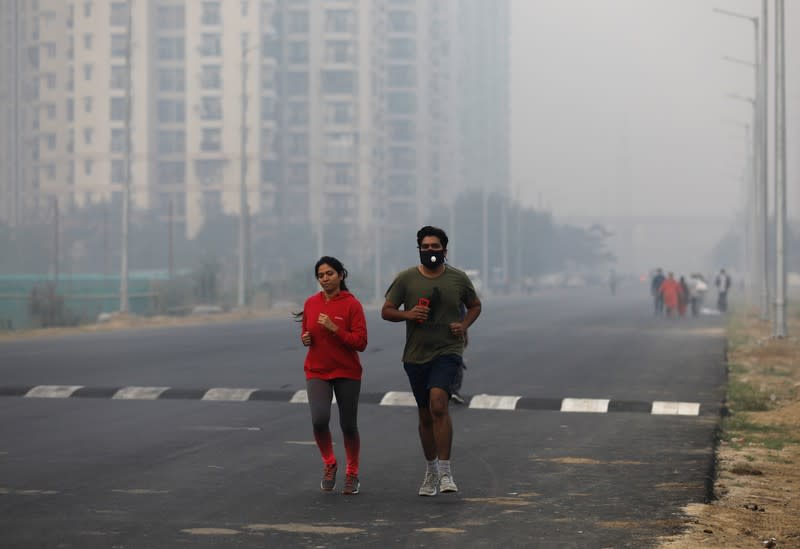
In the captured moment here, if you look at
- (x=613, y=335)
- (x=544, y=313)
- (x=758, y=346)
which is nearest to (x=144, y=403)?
(x=758, y=346)

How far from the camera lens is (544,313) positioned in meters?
58.1

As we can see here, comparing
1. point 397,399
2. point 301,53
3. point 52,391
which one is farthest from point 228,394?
point 301,53

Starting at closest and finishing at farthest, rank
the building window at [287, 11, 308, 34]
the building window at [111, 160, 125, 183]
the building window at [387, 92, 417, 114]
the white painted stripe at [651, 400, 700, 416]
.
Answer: the white painted stripe at [651, 400, 700, 416] → the building window at [111, 160, 125, 183] → the building window at [287, 11, 308, 34] → the building window at [387, 92, 417, 114]

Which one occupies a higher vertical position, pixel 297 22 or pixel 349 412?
pixel 297 22

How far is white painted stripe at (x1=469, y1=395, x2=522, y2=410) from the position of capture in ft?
57.2

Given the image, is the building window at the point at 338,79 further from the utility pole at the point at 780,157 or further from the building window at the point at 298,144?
the utility pole at the point at 780,157

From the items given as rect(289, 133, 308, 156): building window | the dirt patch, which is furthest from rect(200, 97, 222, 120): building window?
the dirt patch

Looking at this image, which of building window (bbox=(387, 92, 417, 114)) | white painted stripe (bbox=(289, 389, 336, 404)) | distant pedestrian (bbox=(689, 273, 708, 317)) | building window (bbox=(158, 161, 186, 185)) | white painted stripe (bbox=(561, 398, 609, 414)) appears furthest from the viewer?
building window (bbox=(387, 92, 417, 114))

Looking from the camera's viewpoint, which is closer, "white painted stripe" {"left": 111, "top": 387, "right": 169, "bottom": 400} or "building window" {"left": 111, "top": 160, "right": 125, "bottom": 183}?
"white painted stripe" {"left": 111, "top": 387, "right": 169, "bottom": 400}

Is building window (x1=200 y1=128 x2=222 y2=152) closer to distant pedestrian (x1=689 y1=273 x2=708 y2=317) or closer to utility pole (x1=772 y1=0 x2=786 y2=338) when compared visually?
distant pedestrian (x1=689 y1=273 x2=708 y2=317)

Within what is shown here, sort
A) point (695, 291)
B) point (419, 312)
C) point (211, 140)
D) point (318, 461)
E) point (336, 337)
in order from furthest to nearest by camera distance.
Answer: point (211, 140) < point (695, 291) < point (318, 461) < point (336, 337) < point (419, 312)

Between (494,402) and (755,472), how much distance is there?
6399 millimetres

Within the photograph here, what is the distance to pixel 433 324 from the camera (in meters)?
9.87

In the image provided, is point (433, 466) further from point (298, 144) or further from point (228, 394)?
point (298, 144)
